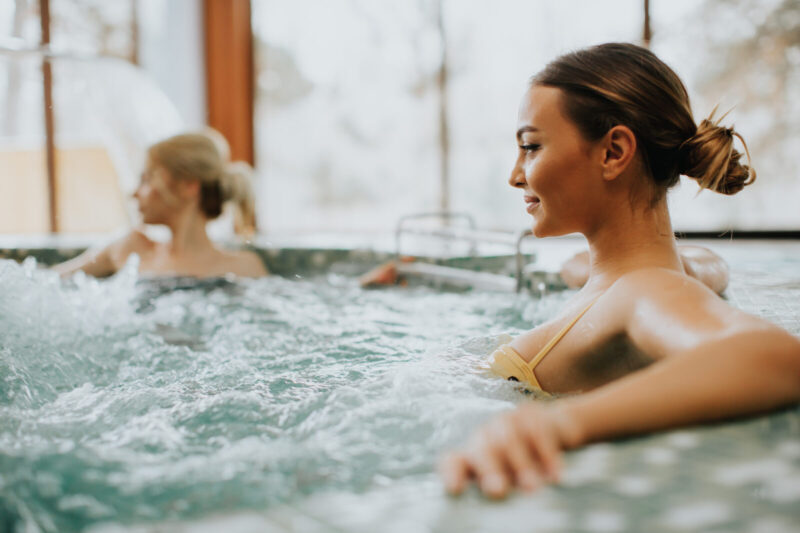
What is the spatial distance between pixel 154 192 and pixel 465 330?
141cm

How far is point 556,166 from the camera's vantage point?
1.21 metres

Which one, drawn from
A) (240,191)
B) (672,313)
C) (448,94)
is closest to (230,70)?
(448,94)

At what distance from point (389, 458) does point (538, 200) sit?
1.86 ft

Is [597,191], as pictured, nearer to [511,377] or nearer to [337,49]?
[511,377]

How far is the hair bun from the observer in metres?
1.16

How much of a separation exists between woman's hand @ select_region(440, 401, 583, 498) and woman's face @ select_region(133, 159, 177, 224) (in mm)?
2401

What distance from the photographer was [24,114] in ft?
17.9

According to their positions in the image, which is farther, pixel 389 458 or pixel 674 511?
pixel 389 458

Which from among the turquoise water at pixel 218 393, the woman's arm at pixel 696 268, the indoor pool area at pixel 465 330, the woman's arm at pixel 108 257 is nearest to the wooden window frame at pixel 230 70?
the indoor pool area at pixel 465 330

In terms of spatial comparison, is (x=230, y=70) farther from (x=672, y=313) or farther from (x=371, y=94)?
(x=672, y=313)

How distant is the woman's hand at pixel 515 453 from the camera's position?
609mm

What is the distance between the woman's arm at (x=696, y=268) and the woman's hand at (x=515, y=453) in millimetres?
1046

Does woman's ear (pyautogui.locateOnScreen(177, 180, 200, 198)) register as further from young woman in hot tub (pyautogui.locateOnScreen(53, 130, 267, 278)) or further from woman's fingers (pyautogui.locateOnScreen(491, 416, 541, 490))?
woman's fingers (pyautogui.locateOnScreen(491, 416, 541, 490))

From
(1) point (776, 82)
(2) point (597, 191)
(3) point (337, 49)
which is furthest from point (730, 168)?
(3) point (337, 49)
